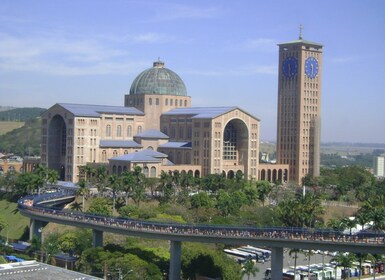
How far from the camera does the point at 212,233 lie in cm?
8369

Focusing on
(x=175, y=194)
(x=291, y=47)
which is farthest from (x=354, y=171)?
(x=175, y=194)

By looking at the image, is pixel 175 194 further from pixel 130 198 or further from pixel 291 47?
pixel 291 47

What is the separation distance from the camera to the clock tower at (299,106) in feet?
561

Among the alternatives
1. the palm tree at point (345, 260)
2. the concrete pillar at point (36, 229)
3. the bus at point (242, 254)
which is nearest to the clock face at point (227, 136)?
the bus at point (242, 254)

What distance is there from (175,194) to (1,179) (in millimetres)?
42123

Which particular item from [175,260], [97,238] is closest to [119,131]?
[97,238]

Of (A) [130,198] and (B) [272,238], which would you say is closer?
(B) [272,238]

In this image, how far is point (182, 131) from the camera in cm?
16350

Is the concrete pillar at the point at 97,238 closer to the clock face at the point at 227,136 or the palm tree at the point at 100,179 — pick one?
the palm tree at the point at 100,179

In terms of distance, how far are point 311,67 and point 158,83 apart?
123ft

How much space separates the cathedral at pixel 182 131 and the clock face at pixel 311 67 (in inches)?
9.6

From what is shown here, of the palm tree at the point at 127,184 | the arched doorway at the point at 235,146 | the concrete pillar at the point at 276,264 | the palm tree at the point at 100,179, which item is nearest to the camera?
the concrete pillar at the point at 276,264

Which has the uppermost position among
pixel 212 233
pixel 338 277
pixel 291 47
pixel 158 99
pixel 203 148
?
pixel 291 47

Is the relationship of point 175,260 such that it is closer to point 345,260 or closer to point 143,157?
point 345,260
